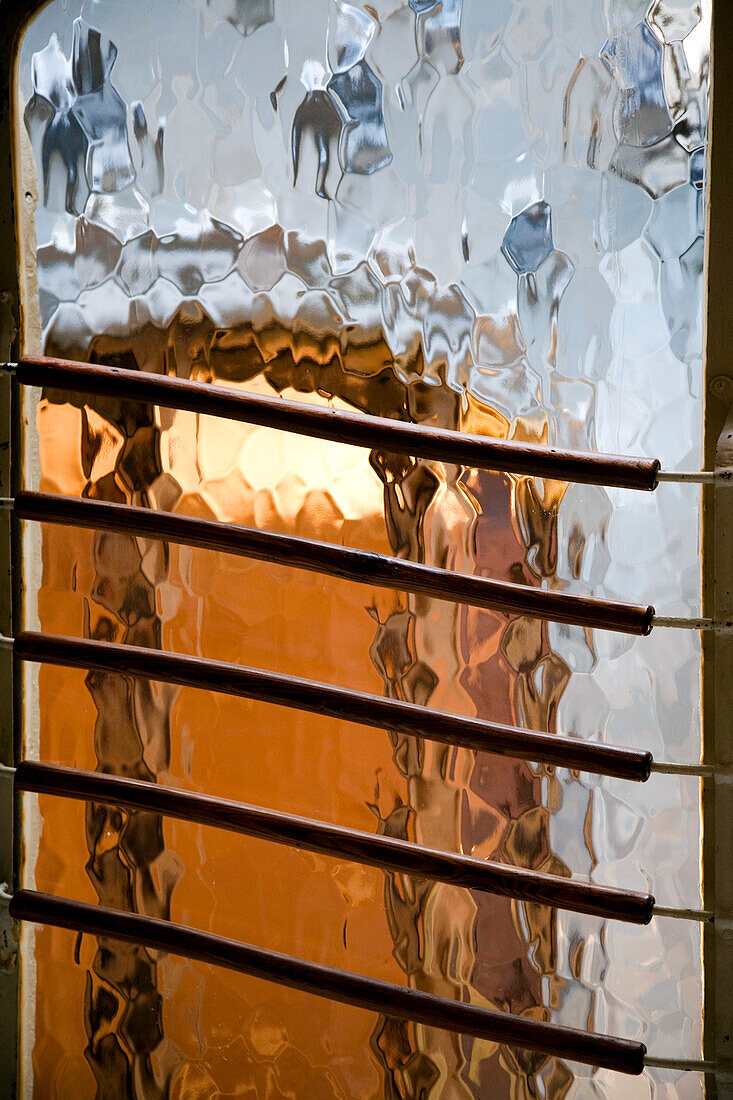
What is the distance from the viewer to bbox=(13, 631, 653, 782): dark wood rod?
2.48ft

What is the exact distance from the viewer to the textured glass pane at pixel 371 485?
790 mm

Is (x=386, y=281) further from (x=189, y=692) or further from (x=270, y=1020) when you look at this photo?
(x=270, y=1020)

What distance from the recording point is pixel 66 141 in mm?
894

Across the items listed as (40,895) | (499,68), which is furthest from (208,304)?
(40,895)

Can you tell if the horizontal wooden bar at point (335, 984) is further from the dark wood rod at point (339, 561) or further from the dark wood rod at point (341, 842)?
the dark wood rod at point (339, 561)

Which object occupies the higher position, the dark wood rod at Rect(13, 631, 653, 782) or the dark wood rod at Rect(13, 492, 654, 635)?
the dark wood rod at Rect(13, 492, 654, 635)

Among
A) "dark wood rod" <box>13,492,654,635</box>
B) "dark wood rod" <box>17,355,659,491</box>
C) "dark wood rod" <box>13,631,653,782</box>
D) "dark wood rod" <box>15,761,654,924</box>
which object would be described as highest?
"dark wood rod" <box>17,355,659,491</box>

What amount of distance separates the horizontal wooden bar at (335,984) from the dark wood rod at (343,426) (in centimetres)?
42

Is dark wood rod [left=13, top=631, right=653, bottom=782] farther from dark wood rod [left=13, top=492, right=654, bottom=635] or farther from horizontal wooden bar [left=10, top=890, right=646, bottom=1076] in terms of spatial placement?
horizontal wooden bar [left=10, top=890, right=646, bottom=1076]

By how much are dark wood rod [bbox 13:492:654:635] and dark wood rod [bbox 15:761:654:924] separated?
0.66 feet

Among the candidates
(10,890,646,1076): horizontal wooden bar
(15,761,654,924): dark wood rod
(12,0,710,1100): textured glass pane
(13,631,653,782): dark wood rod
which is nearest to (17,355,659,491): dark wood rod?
(12,0,710,1100): textured glass pane

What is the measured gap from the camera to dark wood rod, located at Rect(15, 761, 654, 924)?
2.50 ft

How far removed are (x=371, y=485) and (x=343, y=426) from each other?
74 millimetres

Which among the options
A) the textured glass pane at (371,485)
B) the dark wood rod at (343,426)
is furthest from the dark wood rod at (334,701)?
the dark wood rod at (343,426)
